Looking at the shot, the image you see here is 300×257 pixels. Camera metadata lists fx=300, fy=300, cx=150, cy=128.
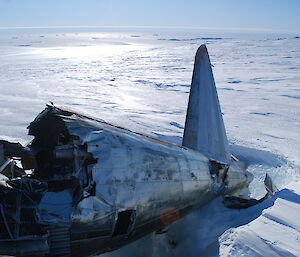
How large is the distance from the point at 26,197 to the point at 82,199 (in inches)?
40.8

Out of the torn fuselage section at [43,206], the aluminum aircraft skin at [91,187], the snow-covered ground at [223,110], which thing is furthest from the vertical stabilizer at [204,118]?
the torn fuselage section at [43,206]

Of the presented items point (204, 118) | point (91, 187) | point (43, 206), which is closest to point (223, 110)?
point (204, 118)

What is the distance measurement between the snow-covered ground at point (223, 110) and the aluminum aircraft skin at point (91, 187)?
0.93 m

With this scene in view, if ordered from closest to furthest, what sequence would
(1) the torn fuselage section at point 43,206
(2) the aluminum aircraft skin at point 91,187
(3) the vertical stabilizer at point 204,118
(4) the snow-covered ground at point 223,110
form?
1. (1) the torn fuselage section at point 43,206
2. (2) the aluminum aircraft skin at point 91,187
3. (4) the snow-covered ground at point 223,110
4. (3) the vertical stabilizer at point 204,118

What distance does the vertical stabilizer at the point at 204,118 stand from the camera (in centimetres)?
980

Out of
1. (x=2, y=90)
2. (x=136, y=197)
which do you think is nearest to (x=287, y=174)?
(x=136, y=197)

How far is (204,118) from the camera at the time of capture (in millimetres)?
10023

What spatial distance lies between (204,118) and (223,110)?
1064 centimetres

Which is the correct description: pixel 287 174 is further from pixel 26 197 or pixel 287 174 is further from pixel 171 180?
pixel 26 197

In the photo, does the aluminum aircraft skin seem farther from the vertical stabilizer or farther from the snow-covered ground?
the vertical stabilizer

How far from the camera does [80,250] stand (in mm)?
5707

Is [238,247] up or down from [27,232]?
down

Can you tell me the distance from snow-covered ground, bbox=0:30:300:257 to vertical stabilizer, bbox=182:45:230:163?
209 centimetres

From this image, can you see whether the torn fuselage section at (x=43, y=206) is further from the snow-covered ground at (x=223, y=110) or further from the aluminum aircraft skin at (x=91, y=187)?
the snow-covered ground at (x=223, y=110)
